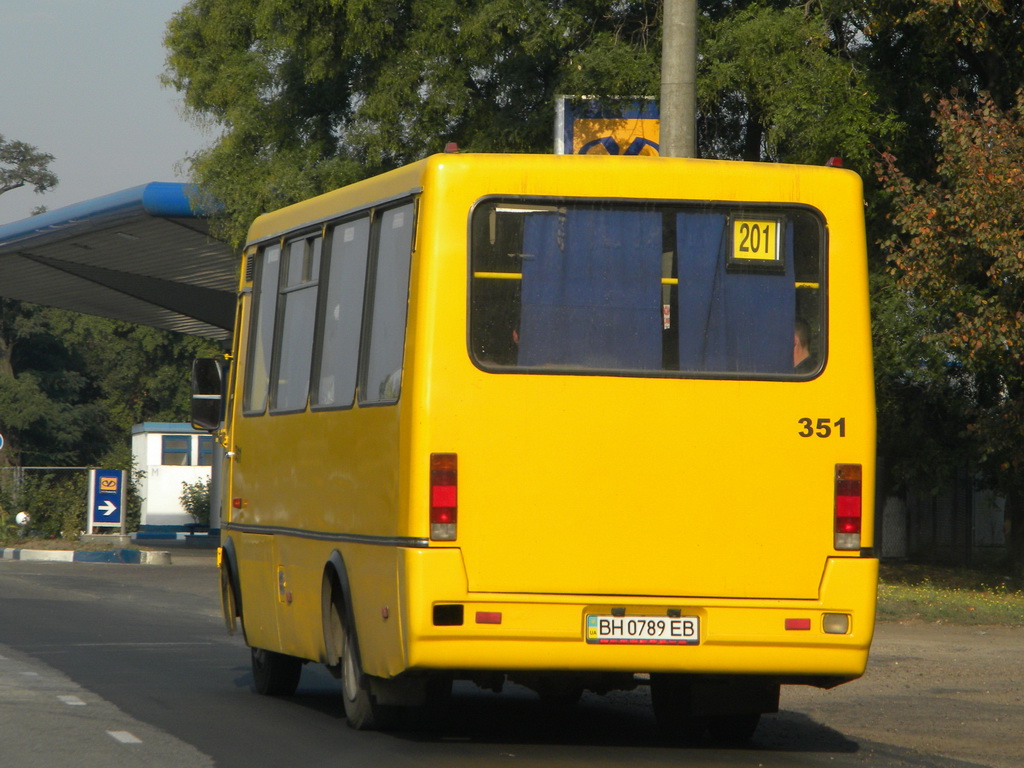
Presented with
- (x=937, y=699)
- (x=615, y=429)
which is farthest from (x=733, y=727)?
(x=937, y=699)

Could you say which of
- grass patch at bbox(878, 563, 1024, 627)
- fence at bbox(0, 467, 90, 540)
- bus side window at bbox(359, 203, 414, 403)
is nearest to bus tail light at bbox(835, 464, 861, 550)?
bus side window at bbox(359, 203, 414, 403)

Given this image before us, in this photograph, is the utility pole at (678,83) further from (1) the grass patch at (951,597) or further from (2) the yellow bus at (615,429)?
(1) the grass patch at (951,597)

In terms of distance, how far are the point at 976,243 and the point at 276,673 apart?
10.4 meters

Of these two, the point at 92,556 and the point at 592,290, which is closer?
the point at 592,290

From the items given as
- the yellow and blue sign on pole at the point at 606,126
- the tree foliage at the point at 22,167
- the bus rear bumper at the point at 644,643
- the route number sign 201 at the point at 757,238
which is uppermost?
the tree foliage at the point at 22,167

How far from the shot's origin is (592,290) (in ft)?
28.6

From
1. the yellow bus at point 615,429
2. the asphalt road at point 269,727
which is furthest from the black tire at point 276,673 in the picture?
the yellow bus at point 615,429

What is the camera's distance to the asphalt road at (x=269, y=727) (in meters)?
8.78

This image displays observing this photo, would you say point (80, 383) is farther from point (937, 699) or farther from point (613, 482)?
point (613, 482)

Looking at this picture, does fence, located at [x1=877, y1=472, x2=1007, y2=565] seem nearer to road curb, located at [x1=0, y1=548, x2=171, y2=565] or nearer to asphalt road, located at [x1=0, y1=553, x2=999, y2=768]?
road curb, located at [x1=0, y1=548, x2=171, y2=565]

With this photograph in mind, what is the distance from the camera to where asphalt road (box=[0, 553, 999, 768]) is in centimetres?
878

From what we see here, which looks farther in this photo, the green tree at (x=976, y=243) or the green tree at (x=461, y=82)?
Result: the green tree at (x=461, y=82)

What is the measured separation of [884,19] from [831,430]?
45.0ft

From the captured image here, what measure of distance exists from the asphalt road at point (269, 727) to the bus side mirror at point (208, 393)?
181cm
